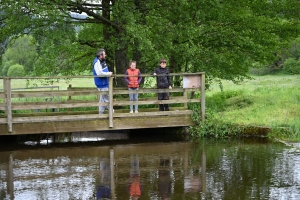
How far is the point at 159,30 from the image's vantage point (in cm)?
1638

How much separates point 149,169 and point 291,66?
48.7m

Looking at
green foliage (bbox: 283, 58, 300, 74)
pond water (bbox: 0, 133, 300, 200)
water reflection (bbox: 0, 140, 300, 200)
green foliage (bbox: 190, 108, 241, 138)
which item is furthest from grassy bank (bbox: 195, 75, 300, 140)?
green foliage (bbox: 283, 58, 300, 74)

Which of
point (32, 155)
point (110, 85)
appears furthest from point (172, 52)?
point (32, 155)

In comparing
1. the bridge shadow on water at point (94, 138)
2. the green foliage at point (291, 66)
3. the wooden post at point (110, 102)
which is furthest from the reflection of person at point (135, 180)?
the green foliage at point (291, 66)

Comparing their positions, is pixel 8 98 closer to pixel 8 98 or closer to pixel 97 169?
pixel 8 98

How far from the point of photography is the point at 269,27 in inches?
713

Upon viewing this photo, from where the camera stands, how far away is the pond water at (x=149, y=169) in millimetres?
9062

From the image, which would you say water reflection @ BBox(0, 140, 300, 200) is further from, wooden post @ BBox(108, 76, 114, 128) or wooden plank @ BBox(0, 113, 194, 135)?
wooden post @ BBox(108, 76, 114, 128)

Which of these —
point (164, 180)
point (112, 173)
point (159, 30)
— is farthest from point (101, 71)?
point (164, 180)

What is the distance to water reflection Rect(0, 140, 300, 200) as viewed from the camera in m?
9.05

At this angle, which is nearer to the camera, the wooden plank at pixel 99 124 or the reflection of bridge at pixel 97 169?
the reflection of bridge at pixel 97 169

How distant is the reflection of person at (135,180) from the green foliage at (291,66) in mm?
46101

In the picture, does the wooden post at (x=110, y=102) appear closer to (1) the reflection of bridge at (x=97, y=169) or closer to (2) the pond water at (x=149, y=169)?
(2) the pond water at (x=149, y=169)

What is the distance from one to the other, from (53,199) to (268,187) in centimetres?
383
